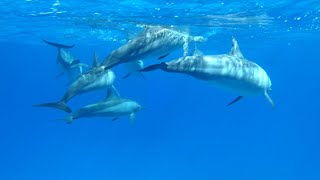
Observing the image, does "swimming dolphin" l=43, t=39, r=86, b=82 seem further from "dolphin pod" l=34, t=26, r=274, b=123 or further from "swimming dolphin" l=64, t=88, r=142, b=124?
"dolphin pod" l=34, t=26, r=274, b=123

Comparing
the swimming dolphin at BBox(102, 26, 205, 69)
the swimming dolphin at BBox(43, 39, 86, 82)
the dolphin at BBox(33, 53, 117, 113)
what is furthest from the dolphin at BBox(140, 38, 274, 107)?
the swimming dolphin at BBox(43, 39, 86, 82)

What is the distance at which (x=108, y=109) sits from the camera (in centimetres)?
1227

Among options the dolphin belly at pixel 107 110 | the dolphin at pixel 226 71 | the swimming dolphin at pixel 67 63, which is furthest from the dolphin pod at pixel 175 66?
the swimming dolphin at pixel 67 63

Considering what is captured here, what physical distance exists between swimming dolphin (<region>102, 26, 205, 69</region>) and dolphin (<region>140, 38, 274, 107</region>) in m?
0.81

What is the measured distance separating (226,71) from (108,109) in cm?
509

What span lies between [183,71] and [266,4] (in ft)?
52.0

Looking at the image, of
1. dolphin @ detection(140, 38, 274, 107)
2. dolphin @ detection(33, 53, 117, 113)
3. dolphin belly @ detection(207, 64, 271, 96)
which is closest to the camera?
dolphin @ detection(140, 38, 274, 107)

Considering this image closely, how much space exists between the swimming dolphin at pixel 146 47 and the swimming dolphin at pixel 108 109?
14.0 feet

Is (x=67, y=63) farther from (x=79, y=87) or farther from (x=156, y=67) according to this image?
(x=156, y=67)

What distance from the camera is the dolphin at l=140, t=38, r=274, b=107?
683cm

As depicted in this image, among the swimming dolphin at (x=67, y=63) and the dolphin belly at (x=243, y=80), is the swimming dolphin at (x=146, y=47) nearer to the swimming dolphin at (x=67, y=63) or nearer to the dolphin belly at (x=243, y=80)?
the dolphin belly at (x=243, y=80)

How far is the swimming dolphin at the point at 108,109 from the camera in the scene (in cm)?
1166

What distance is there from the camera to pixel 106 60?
7.38 m

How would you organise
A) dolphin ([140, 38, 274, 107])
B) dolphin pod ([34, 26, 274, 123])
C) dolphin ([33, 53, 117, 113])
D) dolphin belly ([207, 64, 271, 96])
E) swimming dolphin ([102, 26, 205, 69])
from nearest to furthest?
dolphin ([140, 38, 274, 107]), dolphin pod ([34, 26, 274, 123]), swimming dolphin ([102, 26, 205, 69]), dolphin belly ([207, 64, 271, 96]), dolphin ([33, 53, 117, 113])
